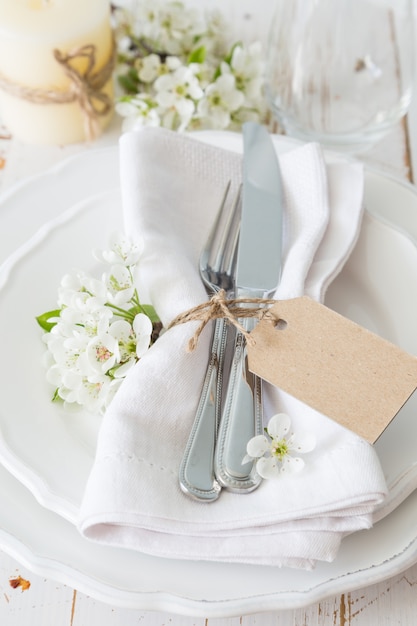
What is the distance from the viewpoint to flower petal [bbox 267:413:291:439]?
Result: 552 millimetres

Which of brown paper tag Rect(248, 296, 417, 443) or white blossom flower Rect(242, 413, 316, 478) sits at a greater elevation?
brown paper tag Rect(248, 296, 417, 443)

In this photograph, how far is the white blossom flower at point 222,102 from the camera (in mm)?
930

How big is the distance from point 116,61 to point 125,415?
0.66m

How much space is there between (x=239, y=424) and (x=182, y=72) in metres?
0.55

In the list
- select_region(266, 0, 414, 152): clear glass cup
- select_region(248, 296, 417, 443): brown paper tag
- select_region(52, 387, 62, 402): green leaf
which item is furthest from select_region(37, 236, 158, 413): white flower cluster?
select_region(266, 0, 414, 152): clear glass cup

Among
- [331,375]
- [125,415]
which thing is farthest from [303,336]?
[125,415]

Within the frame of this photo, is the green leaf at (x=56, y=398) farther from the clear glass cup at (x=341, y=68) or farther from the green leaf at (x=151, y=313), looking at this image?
the clear glass cup at (x=341, y=68)

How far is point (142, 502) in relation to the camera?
51 centimetres

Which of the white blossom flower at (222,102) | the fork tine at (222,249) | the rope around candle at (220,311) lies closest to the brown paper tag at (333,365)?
the rope around candle at (220,311)

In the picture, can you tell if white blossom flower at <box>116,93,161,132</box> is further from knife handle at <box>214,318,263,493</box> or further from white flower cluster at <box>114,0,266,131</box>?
knife handle at <box>214,318,263,493</box>

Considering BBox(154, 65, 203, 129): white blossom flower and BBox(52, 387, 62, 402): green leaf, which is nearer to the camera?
BBox(52, 387, 62, 402): green leaf

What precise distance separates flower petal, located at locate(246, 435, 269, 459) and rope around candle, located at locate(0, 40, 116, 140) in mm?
572

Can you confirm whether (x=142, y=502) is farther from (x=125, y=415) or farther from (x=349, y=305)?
(x=349, y=305)

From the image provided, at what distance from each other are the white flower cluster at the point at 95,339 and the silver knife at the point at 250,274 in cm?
9
